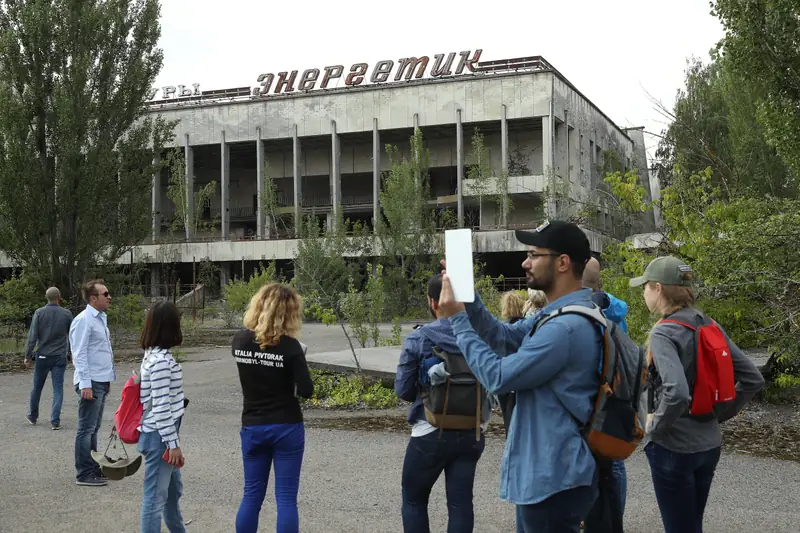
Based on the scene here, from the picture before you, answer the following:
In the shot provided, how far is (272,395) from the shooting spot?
461 centimetres

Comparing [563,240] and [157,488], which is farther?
[157,488]

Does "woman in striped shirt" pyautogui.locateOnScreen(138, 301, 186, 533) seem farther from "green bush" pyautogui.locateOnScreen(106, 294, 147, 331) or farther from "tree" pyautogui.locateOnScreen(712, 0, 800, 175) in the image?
"green bush" pyautogui.locateOnScreen(106, 294, 147, 331)

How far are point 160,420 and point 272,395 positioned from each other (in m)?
0.81

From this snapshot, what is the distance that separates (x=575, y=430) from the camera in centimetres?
292

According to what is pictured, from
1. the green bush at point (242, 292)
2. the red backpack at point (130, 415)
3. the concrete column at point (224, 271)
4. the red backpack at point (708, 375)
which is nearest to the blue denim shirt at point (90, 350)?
the red backpack at point (130, 415)

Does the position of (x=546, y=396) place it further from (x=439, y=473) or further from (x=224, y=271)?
(x=224, y=271)

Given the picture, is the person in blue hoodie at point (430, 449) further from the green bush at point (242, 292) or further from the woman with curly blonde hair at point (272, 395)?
the green bush at point (242, 292)

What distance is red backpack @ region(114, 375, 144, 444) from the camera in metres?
4.91

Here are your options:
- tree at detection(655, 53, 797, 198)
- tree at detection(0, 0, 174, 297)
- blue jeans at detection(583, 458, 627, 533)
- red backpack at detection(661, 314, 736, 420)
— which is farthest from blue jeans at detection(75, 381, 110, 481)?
tree at detection(0, 0, 174, 297)

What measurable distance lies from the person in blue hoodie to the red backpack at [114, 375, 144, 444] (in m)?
1.74

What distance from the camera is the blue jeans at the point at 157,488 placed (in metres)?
4.73

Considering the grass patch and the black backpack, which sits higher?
the black backpack

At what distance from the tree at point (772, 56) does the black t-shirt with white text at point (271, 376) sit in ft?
35.5

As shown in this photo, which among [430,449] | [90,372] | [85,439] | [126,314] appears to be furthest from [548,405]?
[126,314]
